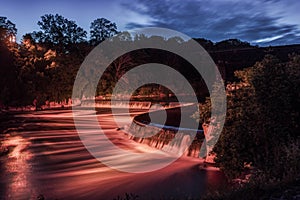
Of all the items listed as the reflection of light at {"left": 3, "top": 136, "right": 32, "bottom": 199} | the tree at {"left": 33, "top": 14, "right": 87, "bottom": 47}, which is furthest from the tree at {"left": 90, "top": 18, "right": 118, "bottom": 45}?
the reflection of light at {"left": 3, "top": 136, "right": 32, "bottom": 199}

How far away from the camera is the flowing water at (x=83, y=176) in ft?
32.9

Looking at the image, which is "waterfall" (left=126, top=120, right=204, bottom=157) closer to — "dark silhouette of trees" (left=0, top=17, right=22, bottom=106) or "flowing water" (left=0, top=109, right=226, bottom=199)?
"flowing water" (left=0, top=109, right=226, bottom=199)

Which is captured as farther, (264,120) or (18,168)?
(18,168)

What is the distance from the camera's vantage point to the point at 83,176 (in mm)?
11594

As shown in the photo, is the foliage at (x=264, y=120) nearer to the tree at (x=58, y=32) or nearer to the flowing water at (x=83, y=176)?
the flowing water at (x=83, y=176)

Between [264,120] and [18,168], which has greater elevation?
[264,120]

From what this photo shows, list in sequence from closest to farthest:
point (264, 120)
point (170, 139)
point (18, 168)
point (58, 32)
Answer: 1. point (264, 120)
2. point (18, 168)
3. point (170, 139)
4. point (58, 32)

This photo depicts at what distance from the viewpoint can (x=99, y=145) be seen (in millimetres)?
17312

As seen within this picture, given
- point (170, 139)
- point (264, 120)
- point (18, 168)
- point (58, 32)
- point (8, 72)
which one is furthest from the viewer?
point (58, 32)

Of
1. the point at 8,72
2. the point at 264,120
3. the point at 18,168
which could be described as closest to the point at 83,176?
the point at 18,168

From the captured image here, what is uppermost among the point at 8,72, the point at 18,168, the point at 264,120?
the point at 8,72

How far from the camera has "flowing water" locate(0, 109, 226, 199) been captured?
10.0m

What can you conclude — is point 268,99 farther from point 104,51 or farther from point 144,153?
point 104,51

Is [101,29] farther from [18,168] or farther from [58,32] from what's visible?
[18,168]
